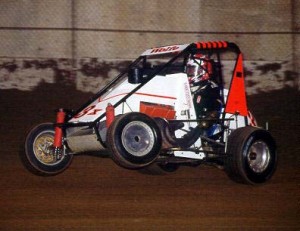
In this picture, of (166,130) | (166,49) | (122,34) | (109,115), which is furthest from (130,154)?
(122,34)

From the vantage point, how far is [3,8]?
40.0ft

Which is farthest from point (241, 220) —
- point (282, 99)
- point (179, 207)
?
point (282, 99)

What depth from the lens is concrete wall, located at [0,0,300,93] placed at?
39.5 feet

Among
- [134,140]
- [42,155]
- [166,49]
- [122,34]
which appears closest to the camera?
[134,140]

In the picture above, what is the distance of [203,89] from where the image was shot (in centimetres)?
764

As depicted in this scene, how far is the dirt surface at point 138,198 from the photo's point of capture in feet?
18.7

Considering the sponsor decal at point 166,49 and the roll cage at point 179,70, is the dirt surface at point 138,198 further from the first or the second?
the sponsor decal at point 166,49

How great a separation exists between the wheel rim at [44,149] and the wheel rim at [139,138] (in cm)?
131

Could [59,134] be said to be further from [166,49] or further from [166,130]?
[166,49]

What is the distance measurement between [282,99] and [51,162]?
623 cm

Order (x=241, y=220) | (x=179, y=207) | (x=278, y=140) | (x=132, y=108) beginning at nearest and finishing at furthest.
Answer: (x=241, y=220) → (x=179, y=207) → (x=132, y=108) → (x=278, y=140)

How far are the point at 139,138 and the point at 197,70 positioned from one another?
152 cm

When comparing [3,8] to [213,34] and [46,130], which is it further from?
[46,130]

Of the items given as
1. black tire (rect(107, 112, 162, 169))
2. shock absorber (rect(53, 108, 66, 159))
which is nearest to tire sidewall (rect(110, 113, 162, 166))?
black tire (rect(107, 112, 162, 169))
